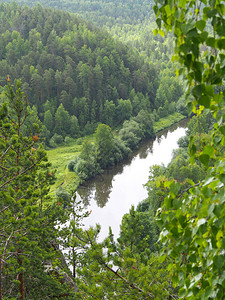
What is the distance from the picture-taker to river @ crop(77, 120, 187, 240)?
3266 centimetres

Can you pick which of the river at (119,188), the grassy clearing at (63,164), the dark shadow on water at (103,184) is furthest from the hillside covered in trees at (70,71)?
the river at (119,188)

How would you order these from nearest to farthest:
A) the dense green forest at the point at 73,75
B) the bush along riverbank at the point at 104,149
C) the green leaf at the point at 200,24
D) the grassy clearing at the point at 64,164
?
1. the green leaf at the point at 200,24
2. the grassy clearing at the point at 64,164
3. the bush along riverbank at the point at 104,149
4. the dense green forest at the point at 73,75

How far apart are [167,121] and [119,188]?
113 ft

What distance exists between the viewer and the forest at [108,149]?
191cm

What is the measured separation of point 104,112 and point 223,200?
68.8m

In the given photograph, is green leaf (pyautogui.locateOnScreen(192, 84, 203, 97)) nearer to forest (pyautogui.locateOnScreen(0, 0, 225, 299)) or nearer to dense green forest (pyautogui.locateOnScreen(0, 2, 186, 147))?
forest (pyautogui.locateOnScreen(0, 0, 225, 299))

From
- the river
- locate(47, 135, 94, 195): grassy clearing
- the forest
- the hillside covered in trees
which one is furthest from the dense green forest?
the river

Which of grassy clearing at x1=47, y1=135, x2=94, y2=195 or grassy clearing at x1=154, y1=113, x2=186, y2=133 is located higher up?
grassy clearing at x1=47, y1=135, x2=94, y2=195

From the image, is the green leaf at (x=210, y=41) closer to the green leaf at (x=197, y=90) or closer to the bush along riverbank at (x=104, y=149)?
the green leaf at (x=197, y=90)

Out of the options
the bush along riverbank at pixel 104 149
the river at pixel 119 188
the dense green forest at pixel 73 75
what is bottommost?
the river at pixel 119 188

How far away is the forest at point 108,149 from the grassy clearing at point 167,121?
2.02 meters

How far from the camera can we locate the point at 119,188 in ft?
132

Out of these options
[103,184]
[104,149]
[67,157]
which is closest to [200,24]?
[103,184]

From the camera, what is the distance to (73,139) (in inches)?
2420
